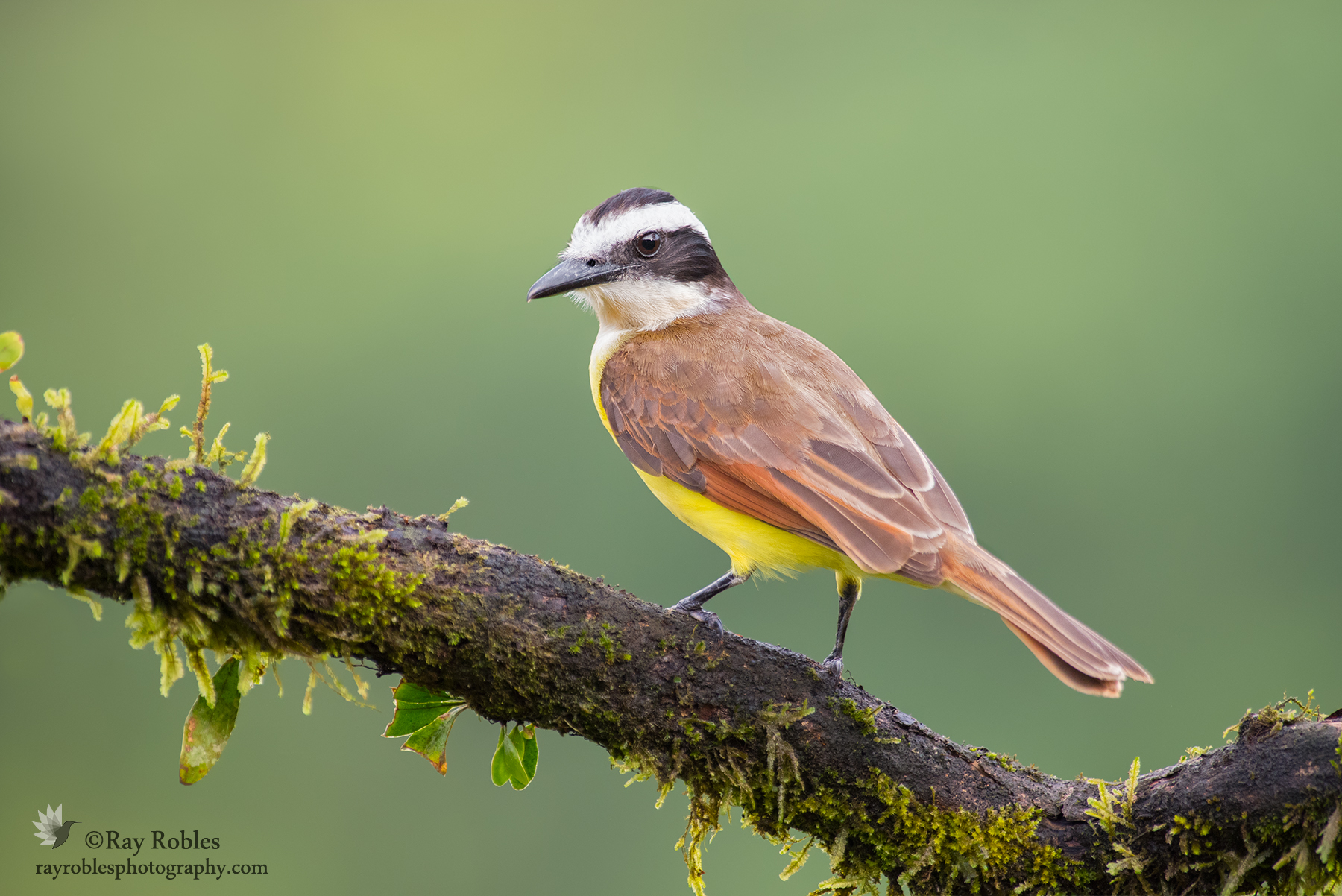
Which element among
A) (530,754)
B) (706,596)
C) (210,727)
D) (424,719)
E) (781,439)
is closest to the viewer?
(210,727)

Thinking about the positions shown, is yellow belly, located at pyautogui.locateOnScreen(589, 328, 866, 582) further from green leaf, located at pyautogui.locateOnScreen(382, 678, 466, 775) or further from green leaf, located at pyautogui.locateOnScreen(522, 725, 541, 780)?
green leaf, located at pyautogui.locateOnScreen(382, 678, 466, 775)

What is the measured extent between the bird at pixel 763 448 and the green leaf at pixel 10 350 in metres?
1.76

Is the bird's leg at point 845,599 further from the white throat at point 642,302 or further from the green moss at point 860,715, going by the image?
the white throat at point 642,302

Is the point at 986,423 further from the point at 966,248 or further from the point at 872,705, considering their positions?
the point at 872,705

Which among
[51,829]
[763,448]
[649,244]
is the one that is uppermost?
[649,244]

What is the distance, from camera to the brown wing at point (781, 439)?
11.5 feet

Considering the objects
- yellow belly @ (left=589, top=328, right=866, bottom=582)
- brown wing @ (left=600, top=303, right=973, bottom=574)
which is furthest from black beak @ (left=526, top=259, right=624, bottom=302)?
yellow belly @ (left=589, top=328, right=866, bottom=582)

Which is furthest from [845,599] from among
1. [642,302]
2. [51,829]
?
[51,829]

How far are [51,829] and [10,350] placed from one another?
2.36 meters

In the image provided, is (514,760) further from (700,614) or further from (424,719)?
(700,614)

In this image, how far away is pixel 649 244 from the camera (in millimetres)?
4984

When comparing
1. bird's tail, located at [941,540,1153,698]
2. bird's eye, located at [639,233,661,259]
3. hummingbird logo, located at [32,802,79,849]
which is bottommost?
hummingbird logo, located at [32,802,79,849]

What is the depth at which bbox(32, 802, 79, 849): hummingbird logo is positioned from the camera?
3.94 metres

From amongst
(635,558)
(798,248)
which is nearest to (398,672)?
(635,558)
